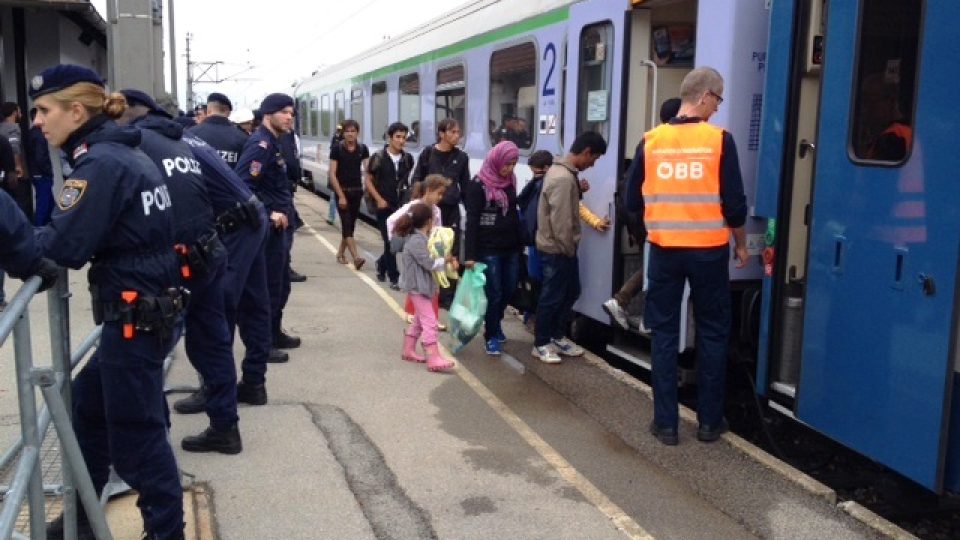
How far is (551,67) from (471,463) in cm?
381

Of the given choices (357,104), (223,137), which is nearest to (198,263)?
(223,137)

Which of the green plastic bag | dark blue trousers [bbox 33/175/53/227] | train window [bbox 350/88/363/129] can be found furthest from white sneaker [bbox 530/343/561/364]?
train window [bbox 350/88/363/129]

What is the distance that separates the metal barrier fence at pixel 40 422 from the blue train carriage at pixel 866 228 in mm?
3219

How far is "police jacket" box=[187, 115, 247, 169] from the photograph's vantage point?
19.7 ft

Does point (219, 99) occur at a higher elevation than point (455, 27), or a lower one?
lower

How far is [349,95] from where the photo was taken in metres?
16.9

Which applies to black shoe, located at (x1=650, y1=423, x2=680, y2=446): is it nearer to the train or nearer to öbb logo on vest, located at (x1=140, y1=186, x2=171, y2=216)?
the train

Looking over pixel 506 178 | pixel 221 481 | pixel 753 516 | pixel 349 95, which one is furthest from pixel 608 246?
pixel 349 95

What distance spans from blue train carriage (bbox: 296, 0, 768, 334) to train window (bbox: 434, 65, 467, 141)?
0.01 m

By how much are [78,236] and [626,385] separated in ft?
12.8

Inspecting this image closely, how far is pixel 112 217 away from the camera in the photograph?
9.76 ft

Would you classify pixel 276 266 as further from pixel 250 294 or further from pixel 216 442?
pixel 216 442

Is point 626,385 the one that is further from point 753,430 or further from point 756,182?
point 756,182

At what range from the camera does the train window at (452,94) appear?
32.0 ft
